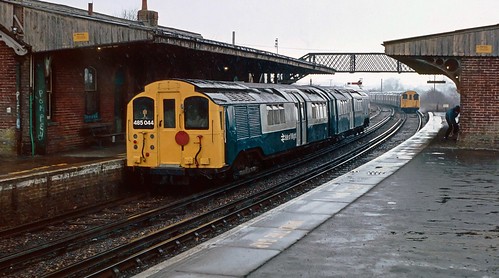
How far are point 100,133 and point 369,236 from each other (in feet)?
43.3

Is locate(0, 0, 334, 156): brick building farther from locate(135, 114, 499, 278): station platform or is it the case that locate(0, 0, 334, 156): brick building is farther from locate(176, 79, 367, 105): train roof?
locate(135, 114, 499, 278): station platform

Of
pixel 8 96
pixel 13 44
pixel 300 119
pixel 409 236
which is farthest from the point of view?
pixel 300 119

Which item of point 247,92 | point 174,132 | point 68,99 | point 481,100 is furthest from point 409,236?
point 68,99

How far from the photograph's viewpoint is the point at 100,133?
20109mm

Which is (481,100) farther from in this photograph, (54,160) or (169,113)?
(54,160)

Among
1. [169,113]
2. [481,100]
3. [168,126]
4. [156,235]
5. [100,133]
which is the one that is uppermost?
[481,100]

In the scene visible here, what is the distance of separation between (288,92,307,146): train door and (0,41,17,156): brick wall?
27.9ft

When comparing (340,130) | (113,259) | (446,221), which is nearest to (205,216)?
(113,259)

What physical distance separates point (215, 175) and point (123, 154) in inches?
137

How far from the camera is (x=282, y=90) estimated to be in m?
20.0

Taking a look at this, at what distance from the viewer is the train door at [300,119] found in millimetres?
20344

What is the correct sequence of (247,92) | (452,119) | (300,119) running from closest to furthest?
1. (247,92)
2. (300,119)
3. (452,119)

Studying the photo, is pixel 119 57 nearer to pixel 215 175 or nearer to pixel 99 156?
pixel 99 156

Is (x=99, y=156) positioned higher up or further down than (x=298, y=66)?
further down
